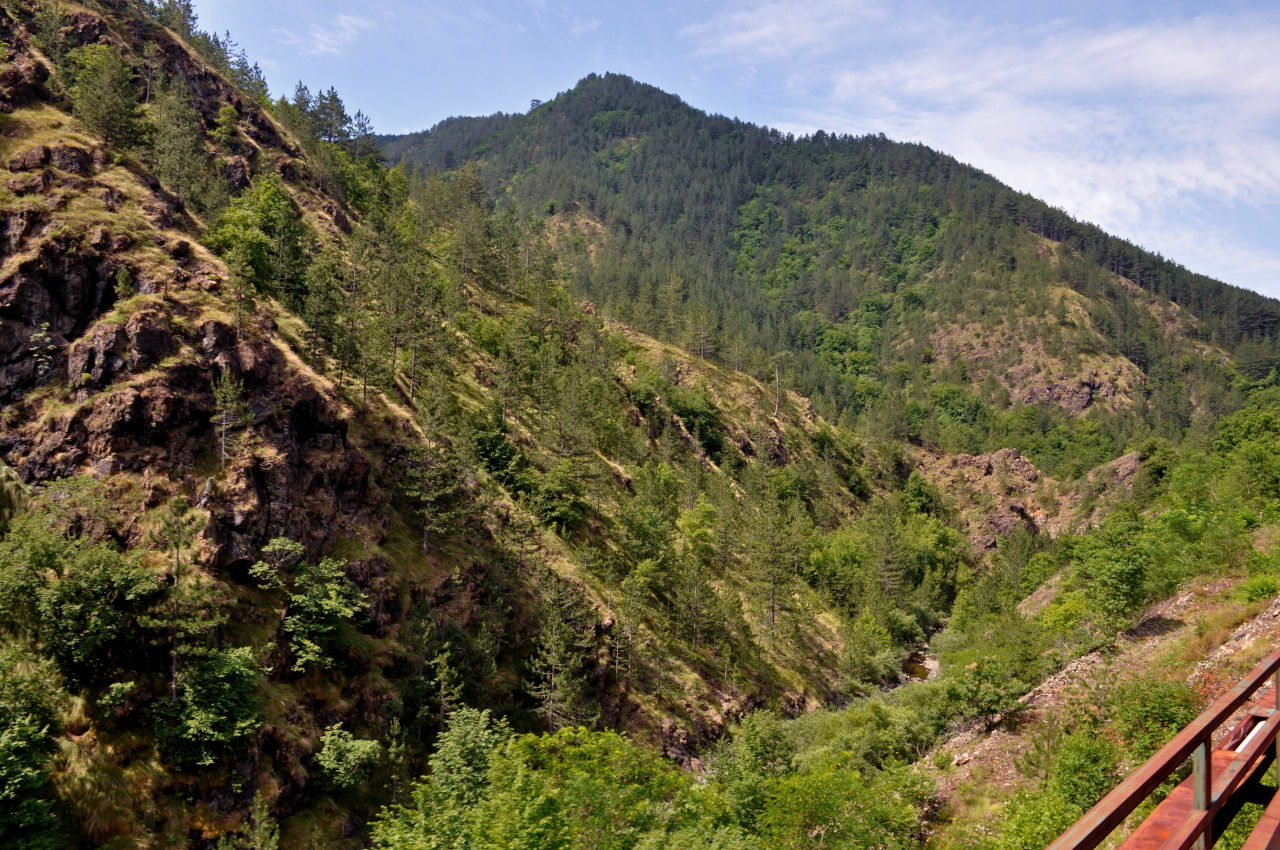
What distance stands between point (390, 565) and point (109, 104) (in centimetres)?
4116

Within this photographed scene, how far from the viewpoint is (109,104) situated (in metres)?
48.7

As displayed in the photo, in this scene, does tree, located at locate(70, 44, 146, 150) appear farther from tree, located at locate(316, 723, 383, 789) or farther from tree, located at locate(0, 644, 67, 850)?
tree, located at locate(316, 723, 383, 789)

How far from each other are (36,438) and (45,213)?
15.7m

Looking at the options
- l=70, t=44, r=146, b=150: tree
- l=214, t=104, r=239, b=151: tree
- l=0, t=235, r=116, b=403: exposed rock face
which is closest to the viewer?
l=0, t=235, r=116, b=403: exposed rock face

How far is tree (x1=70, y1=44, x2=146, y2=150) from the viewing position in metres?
48.4

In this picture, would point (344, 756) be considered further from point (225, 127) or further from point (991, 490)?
point (991, 490)

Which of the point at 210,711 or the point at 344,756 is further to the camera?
the point at 344,756

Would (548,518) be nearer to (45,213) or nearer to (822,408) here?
(45,213)

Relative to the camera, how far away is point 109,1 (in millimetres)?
74812

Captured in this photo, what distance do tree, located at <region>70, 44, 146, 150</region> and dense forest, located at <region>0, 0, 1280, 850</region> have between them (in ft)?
1.10

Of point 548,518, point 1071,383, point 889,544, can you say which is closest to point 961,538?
point 889,544

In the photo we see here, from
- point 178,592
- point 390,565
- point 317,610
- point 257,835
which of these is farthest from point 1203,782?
point 390,565

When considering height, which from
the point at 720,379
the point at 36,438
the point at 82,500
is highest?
the point at 720,379

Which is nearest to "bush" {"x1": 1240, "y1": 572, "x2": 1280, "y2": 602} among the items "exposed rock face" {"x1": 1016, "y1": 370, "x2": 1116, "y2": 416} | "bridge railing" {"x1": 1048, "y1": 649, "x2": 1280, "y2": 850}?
"bridge railing" {"x1": 1048, "y1": 649, "x2": 1280, "y2": 850}
